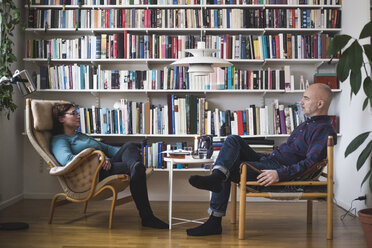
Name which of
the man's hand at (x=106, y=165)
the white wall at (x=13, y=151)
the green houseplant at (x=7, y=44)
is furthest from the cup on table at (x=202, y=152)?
the white wall at (x=13, y=151)

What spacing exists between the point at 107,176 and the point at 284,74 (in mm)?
2075

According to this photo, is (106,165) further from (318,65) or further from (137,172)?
(318,65)

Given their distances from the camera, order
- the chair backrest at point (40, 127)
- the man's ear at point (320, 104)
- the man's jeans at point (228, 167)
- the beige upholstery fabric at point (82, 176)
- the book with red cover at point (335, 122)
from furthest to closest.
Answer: the book with red cover at point (335, 122) < the chair backrest at point (40, 127) < the beige upholstery fabric at point (82, 176) < the man's ear at point (320, 104) < the man's jeans at point (228, 167)

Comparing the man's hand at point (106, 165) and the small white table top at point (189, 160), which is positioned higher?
the small white table top at point (189, 160)

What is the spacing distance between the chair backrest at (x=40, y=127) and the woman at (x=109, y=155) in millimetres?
54

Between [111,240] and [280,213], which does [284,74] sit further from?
[111,240]

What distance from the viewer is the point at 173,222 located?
393 centimetres

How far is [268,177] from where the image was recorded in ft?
10.7

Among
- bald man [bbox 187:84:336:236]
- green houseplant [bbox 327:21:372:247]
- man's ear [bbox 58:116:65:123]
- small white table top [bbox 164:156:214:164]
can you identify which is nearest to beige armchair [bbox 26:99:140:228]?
man's ear [bbox 58:116:65:123]

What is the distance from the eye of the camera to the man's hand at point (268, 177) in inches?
129

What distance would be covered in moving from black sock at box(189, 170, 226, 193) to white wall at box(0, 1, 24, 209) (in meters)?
2.20

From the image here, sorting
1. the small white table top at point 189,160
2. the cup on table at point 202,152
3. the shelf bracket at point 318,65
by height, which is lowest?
the small white table top at point 189,160

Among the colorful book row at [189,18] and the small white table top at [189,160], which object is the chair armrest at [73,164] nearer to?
the small white table top at [189,160]

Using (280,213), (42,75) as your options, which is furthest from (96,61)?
(280,213)
